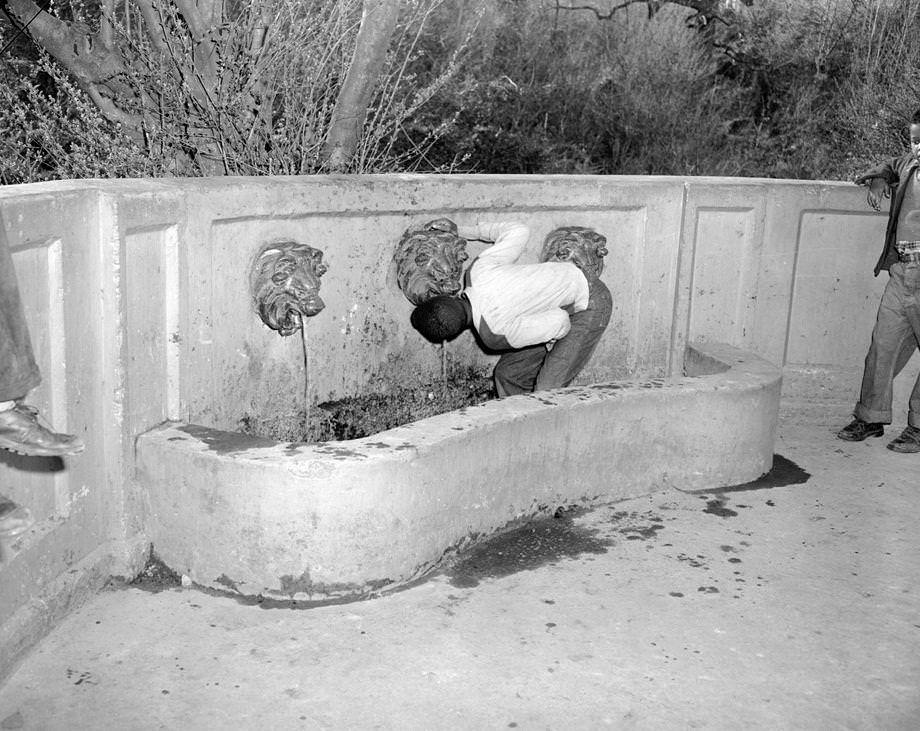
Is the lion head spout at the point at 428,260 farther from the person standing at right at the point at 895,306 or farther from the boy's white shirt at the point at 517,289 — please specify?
the person standing at right at the point at 895,306

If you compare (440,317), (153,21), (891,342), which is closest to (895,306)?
(891,342)

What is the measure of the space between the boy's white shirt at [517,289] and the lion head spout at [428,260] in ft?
0.42

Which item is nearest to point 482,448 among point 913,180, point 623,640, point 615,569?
point 615,569

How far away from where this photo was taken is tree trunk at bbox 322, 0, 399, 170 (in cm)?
675

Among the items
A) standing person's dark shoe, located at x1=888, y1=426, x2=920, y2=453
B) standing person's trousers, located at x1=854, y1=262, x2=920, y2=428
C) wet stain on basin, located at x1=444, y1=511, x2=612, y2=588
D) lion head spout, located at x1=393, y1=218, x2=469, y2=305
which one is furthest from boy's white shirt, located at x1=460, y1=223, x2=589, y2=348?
standing person's dark shoe, located at x1=888, y1=426, x2=920, y2=453

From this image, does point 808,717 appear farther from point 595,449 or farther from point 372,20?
point 372,20

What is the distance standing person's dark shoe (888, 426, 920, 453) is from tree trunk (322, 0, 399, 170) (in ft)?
11.2

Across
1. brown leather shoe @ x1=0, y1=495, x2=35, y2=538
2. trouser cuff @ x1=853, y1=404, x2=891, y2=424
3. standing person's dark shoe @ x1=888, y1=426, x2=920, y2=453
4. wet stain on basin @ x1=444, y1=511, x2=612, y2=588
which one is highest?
brown leather shoe @ x1=0, y1=495, x2=35, y2=538

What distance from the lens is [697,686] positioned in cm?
379

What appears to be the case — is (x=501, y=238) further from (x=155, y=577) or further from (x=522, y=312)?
(x=155, y=577)

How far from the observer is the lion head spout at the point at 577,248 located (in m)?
5.91

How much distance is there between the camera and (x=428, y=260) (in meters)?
5.51

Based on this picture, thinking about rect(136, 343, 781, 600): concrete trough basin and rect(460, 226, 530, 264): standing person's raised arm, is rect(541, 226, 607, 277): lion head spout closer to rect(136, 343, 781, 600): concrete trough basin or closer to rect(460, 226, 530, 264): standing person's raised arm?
rect(460, 226, 530, 264): standing person's raised arm

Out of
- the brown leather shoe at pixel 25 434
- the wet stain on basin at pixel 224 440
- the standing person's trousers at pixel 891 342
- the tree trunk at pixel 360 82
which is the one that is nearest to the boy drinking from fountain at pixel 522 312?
the wet stain on basin at pixel 224 440
